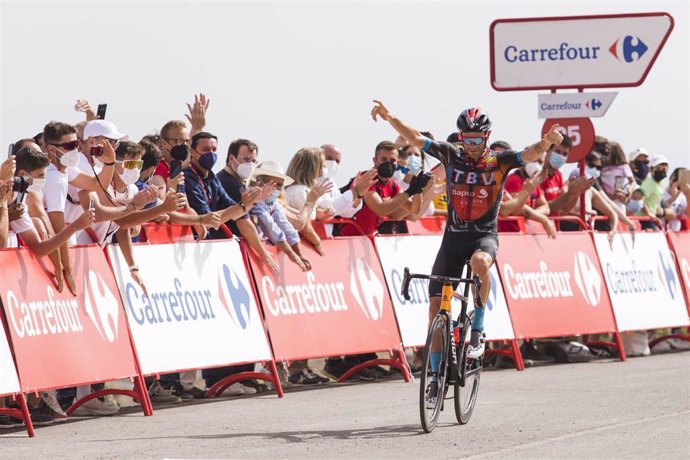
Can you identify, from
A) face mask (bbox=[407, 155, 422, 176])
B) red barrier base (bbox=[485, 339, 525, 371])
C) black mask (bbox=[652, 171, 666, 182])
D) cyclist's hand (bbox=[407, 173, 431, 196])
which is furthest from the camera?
black mask (bbox=[652, 171, 666, 182])

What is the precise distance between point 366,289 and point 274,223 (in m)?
1.38

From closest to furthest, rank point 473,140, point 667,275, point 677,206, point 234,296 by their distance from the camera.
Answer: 1. point 473,140
2. point 234,296
3. point 667,275
4. point 677,206

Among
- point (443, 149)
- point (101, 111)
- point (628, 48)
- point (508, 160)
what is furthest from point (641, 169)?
point (443, 149)

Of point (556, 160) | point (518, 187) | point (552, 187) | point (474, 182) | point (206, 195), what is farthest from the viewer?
point (552, 187)

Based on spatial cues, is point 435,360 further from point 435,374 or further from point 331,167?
point 331,167

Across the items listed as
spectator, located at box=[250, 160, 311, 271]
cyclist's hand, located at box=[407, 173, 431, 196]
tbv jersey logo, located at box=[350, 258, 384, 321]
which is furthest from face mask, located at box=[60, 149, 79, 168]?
cyclist's hand, located at box=[407, 173, 431, 196]

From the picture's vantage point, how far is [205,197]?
13.6 meters

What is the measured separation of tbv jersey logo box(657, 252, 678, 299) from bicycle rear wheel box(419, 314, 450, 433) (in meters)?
8.47

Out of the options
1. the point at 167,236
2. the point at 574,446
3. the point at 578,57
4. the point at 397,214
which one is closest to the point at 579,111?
the point at 578,57

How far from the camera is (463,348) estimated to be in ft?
36.6

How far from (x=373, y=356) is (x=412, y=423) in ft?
14.7

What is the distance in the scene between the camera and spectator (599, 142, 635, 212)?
19.1 m

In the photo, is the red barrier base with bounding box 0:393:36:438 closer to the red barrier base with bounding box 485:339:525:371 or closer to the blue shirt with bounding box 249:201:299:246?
the blue shirt with bounding box 249:201:299:246

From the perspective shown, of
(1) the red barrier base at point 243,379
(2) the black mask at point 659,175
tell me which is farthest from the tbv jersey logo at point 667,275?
(1) the red barrier base at point 243,379
